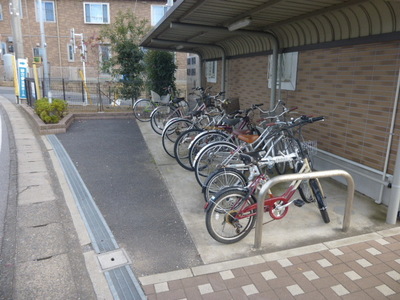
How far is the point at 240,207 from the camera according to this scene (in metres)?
3.41

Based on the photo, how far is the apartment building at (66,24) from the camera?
23938mm

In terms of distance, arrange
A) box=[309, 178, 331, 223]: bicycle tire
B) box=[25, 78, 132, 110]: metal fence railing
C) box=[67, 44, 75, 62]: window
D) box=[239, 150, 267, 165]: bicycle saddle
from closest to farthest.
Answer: box=[239, 150, 267, 165]: bicycle saddle
box=[309, 178, 331, 223]: bicycle tire
box=[25, 78, 132, 110]: metal fence railing
box=[67, 44, 75, 62]: window

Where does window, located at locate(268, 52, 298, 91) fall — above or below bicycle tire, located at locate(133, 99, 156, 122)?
above

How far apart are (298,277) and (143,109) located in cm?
850

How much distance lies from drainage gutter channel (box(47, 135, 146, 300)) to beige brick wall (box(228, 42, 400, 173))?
352 cm

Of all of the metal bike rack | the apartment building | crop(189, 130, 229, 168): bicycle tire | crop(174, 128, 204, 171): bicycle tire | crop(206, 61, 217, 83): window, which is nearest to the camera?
the metal bike rack

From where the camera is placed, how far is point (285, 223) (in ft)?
12.7

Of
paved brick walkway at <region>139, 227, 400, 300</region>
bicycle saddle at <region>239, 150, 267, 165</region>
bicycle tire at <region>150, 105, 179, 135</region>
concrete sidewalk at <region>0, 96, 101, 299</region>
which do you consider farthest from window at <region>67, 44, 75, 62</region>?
paved brick walkway at <region>139, 227, 400, 300</region>

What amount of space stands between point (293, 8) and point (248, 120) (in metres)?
1.89

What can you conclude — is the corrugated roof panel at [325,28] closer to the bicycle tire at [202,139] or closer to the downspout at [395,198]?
the bicycle tire at [202,139]

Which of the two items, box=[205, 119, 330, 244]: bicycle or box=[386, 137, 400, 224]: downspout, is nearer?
box=[205, 119, 330, 244]: bicycle

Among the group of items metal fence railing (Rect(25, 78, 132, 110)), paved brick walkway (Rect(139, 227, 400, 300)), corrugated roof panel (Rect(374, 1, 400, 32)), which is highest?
corrugated roof panel (Rect(374, 1, 400, 32))

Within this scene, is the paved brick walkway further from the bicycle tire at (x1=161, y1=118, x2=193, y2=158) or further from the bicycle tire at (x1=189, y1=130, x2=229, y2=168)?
the bicycle tire at (x1=161, y1=118, x2=193, y2=158)

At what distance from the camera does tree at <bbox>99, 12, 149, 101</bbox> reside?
11383 mm
